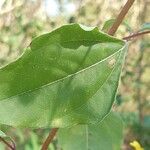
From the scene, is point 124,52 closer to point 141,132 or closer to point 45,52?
point 45,52

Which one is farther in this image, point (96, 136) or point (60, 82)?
point (96, 136)

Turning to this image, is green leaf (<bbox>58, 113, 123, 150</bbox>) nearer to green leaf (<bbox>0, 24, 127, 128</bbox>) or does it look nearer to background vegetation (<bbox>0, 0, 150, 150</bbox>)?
green leaf (<bbox>0, 24, 127, 128</bbox>)

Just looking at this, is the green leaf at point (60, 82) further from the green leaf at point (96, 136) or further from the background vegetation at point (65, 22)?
the background vegetation at point (65, 22)

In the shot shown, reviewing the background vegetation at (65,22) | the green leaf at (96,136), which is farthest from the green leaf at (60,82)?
the background vegetation at (65,22)

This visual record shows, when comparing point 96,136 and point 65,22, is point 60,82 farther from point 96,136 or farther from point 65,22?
point 65,22

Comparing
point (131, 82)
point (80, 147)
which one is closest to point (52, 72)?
point (80, 147)

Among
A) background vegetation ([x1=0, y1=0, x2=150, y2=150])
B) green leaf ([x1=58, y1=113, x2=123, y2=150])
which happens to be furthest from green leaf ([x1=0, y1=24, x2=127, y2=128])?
background vegetation ([x1=0, y1=0, x2=150, y2=150])

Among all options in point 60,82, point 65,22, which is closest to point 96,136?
point 60,82
